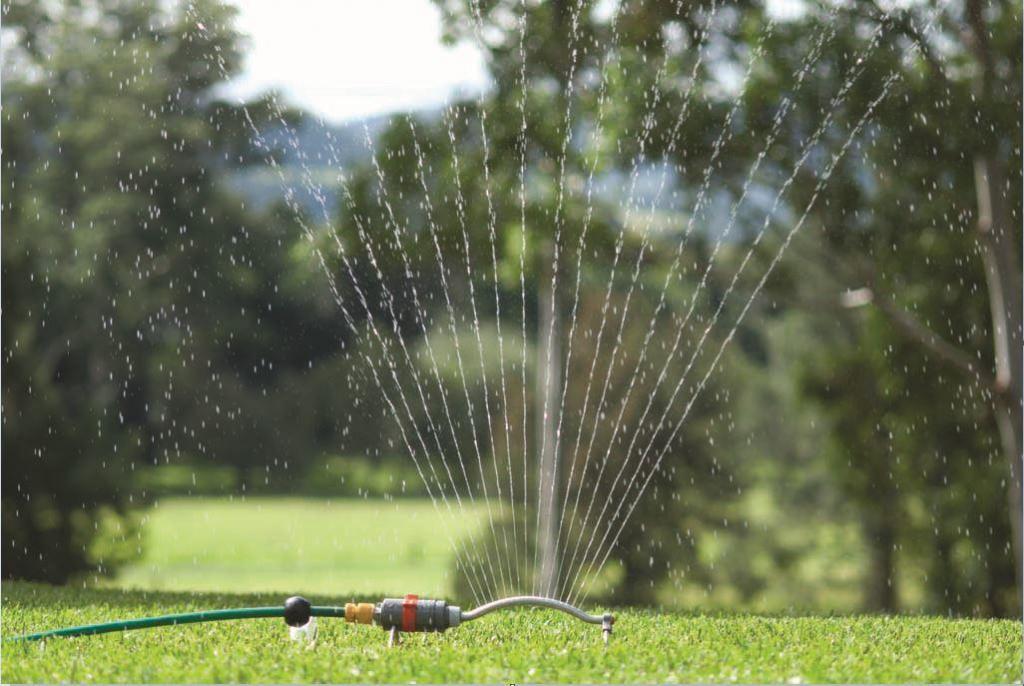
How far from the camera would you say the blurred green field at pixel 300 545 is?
35.2m

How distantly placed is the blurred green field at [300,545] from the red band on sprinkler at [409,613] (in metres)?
28.5

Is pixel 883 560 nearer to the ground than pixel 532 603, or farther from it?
farther from it

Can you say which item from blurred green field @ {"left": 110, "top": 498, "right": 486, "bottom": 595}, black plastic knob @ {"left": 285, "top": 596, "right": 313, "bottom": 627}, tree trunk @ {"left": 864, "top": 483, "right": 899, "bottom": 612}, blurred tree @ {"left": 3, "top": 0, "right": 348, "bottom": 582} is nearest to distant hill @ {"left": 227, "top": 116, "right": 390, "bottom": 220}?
blurred tree @ {"left": 3, "top": 0, "right": 348, "bottom": 582}

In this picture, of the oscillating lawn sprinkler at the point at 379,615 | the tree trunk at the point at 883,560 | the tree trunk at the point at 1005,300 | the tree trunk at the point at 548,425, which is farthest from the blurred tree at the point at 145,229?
the oscillating lawn sprinkler at the point at 379,615

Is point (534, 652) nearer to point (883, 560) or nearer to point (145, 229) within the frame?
point (883, 560)

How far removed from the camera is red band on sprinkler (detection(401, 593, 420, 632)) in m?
4.69

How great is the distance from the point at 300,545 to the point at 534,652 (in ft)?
118

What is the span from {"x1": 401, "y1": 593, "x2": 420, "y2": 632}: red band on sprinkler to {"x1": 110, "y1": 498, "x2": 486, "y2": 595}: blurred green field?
28511 mm

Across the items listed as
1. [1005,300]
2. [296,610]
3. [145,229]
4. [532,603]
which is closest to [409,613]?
[296,610]

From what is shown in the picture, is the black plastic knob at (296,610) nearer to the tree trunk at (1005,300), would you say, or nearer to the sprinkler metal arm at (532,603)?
the sprinkler metal arm at (532,603)

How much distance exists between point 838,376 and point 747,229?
2891 millimetres

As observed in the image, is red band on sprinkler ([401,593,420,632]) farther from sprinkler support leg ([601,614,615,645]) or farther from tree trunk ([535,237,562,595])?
tree trunk ([535,237,562,595])

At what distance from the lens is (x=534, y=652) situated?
4.82 meters

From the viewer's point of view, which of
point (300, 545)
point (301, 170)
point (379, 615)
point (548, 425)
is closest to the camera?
point (379, 615)
